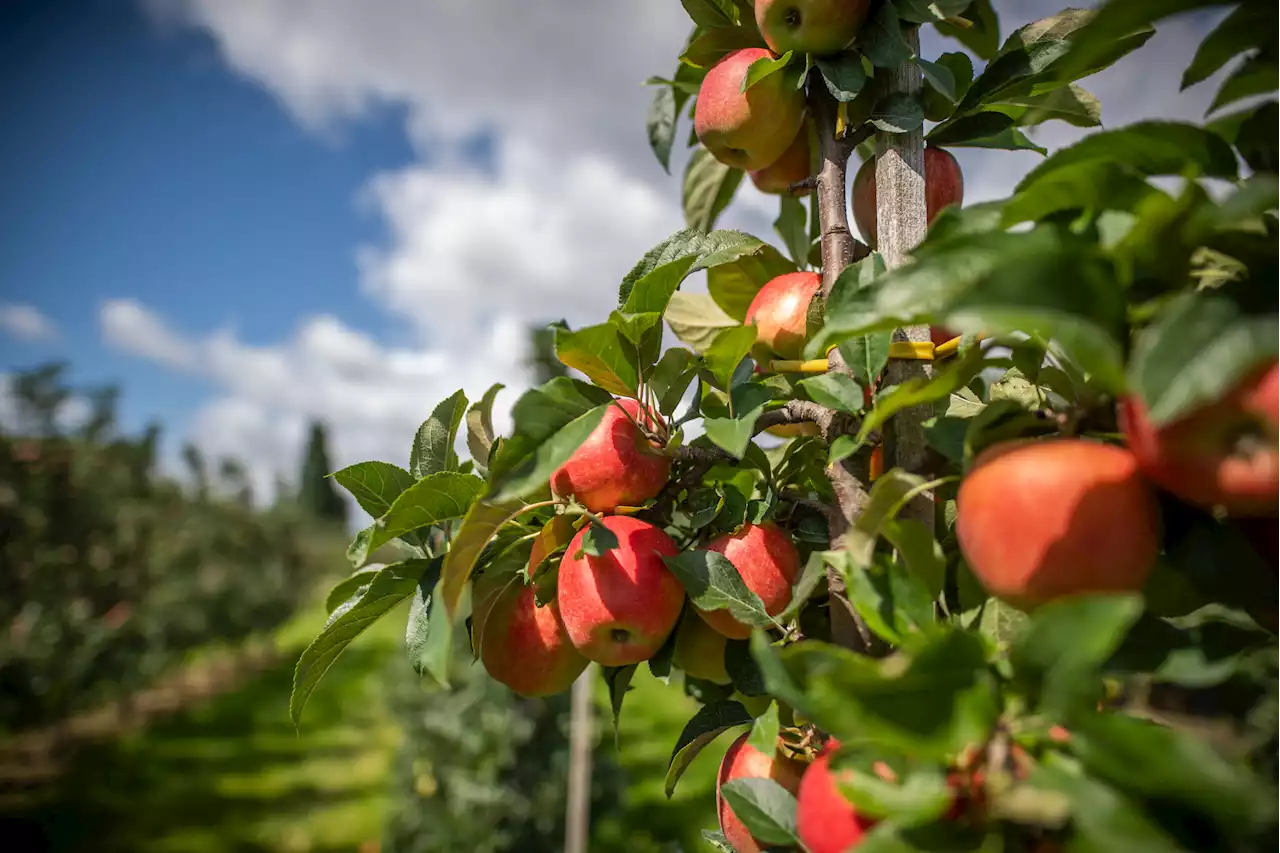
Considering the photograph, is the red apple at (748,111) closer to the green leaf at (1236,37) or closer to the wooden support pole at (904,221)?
the wooden support pole at (904,221)

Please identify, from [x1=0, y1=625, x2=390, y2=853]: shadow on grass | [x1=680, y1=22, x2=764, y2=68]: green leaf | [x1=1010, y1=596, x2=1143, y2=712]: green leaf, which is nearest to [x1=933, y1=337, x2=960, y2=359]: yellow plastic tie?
[x1=1010, y1=596, x2=1143, y2=712]: green leaf

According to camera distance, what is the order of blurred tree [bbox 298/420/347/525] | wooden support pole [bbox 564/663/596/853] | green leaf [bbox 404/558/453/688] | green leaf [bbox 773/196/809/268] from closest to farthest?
green leaf [bbox 404/558/453/688] < green leaf [bbox 773/196/809/268] < wooden support pole [bbox 564/663/596/853] < blurred tree [bbox 298/420/347/525]

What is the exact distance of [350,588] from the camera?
790 mm

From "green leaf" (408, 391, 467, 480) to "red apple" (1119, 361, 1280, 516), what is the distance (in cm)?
61

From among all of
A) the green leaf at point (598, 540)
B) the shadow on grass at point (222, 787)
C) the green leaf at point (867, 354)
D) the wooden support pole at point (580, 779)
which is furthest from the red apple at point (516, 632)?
the shadow on grass at point (222, 787)

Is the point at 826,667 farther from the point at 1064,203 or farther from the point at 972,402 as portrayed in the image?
the point at 972,402

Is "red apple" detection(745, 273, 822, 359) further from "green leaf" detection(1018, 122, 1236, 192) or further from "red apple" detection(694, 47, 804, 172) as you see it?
"green leaf" detection(1018, 122, 1236, 192)

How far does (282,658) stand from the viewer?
15.1 metres

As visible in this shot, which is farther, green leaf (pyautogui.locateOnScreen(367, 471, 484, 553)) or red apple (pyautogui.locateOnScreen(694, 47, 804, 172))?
red apple (pyautogui.locateOnScreen(694, 47, 804, 172))

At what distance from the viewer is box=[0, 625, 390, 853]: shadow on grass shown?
6.46 meters

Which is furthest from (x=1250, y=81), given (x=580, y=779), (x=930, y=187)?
(x=580, y=779)

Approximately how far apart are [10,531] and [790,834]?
333 inches

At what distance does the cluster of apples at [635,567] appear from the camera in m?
0.76

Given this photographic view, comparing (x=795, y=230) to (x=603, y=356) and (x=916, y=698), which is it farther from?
(x=916, y=698)
